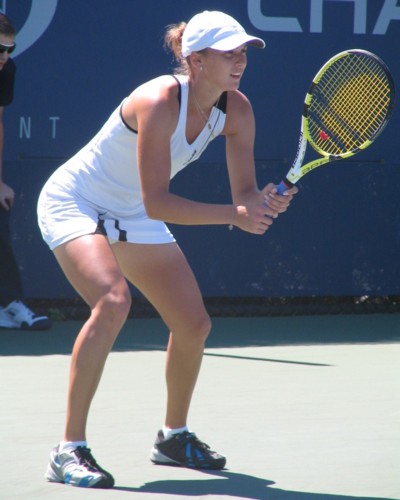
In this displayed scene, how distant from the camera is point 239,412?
15.7 ft

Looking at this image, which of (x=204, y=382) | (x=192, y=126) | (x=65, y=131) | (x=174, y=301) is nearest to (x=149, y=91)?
(x=192, y=126)

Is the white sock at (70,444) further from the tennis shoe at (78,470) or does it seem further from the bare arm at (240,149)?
the bare arm at (240,149)

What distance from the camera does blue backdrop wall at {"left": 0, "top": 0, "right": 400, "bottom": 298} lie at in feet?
24.1

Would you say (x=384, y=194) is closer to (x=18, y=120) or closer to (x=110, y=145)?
(x=18, y=120)

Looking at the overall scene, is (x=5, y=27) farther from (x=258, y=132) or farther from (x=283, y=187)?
(x=283, y=187)

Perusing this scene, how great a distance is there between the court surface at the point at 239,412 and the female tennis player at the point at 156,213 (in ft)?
0.53

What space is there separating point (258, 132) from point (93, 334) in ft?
13.4

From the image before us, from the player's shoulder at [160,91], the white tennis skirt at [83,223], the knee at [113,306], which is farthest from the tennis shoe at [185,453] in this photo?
the player's shoulder at [160,91]

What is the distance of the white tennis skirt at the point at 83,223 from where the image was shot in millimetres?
3881

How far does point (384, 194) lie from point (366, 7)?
117 centimetres

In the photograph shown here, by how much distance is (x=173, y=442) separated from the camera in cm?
400

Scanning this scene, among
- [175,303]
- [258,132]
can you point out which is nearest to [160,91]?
[175,303]

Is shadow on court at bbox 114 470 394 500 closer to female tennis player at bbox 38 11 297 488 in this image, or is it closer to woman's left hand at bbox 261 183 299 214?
female tennis player at bbox 38 11 297 488

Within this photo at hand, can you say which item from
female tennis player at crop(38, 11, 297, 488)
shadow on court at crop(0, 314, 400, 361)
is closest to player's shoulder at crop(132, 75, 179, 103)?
female tennis player at crop(38, 11, 297, 488)
